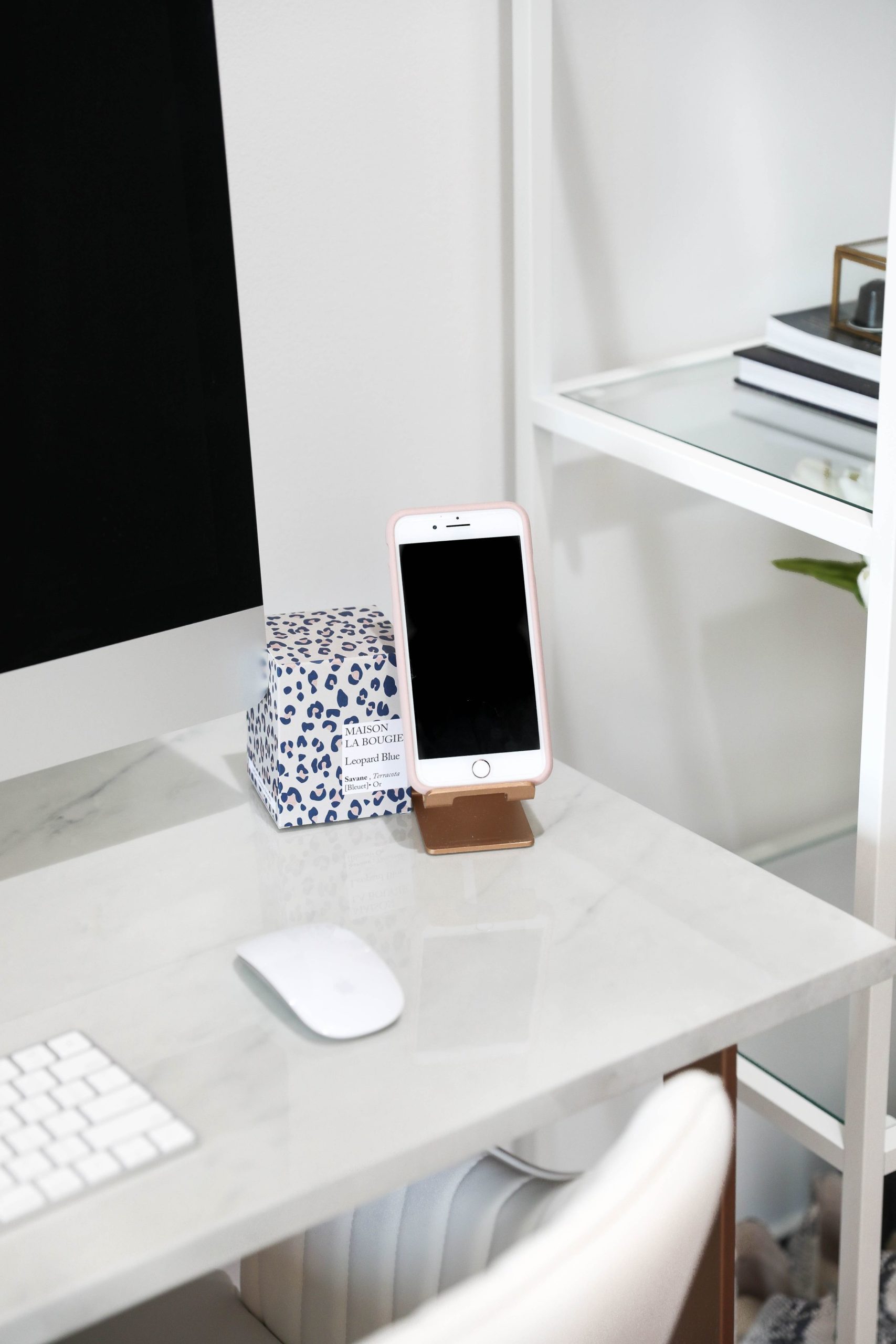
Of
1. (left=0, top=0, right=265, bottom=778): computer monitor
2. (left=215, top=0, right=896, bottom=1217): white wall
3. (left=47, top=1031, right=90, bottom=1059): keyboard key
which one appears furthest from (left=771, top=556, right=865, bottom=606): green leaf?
(left=47, top=1031, right=90, bottom=1059): keyboard key

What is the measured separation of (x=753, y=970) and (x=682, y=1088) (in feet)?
0.90

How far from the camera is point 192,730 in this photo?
101 cm

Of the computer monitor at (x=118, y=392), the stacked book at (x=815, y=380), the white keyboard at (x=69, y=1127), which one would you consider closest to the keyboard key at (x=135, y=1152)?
the white keyboard at (x=69, y=1127)

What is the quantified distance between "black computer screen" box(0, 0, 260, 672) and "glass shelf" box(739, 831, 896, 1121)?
55 cm

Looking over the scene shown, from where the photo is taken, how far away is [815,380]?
41.9 inches

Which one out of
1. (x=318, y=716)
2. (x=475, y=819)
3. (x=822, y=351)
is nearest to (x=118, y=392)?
(x=318, y=716)

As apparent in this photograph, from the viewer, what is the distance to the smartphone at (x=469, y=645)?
86 cm

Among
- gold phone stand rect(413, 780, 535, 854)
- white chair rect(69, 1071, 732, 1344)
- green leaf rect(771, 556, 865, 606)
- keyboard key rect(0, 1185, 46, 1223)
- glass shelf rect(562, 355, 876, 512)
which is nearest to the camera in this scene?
white chair rect(69, 1071, 732, 1344)

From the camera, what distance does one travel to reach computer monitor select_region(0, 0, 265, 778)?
713mm

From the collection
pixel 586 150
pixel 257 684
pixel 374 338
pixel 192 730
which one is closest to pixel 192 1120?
pixel 257 684

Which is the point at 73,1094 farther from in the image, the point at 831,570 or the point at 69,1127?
the point at 831,570

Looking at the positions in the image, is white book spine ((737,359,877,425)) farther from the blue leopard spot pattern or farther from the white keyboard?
the white keyboard

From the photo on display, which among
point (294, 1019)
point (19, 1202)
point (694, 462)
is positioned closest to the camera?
point (19, 1202)

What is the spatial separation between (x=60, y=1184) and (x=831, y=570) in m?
0.84
